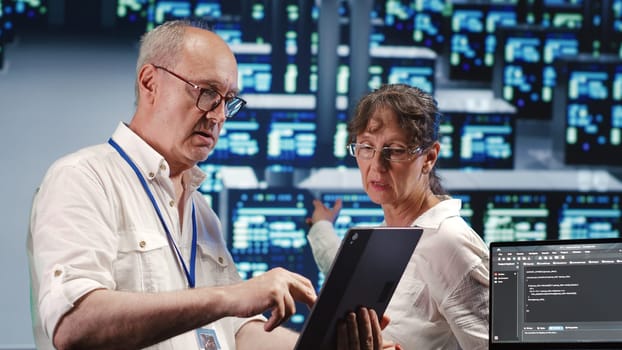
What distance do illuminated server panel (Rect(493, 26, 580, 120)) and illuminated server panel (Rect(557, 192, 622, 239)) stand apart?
436mm

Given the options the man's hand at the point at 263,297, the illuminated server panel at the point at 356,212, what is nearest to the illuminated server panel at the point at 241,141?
the illuminated server panel at the point at 356,212

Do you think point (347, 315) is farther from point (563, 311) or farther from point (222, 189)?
point (222, 189)

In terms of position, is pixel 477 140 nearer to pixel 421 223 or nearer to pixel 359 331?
pixel 421 223

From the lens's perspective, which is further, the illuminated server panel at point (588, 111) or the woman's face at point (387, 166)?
the illuminated server panel at point (588, 111)

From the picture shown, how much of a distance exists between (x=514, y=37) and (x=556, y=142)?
1.85 feet

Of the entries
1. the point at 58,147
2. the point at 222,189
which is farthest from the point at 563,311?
the point at 58,147

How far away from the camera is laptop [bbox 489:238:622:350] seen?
199 cm

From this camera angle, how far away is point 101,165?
190 cm

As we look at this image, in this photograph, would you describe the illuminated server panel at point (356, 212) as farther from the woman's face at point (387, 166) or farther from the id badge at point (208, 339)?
the id badge at point (208, 339)

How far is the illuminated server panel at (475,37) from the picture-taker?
15.0 ft

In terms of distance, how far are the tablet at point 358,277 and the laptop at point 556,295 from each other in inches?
12.3

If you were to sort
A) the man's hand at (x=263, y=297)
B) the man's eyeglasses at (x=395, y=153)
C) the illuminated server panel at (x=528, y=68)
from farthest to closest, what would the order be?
the illuminated server panel at (x=528, y=68) → the man's eyeglasses at (x=395, y=153) → the man's hand at (x=263, y=297)

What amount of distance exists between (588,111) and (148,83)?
3104mm

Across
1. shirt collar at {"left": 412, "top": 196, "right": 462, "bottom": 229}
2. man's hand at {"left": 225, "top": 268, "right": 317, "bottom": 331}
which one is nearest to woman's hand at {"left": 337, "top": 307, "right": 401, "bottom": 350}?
man's hand at {"left": 225, "top": 268, "right": 317, "bottom": 331}
